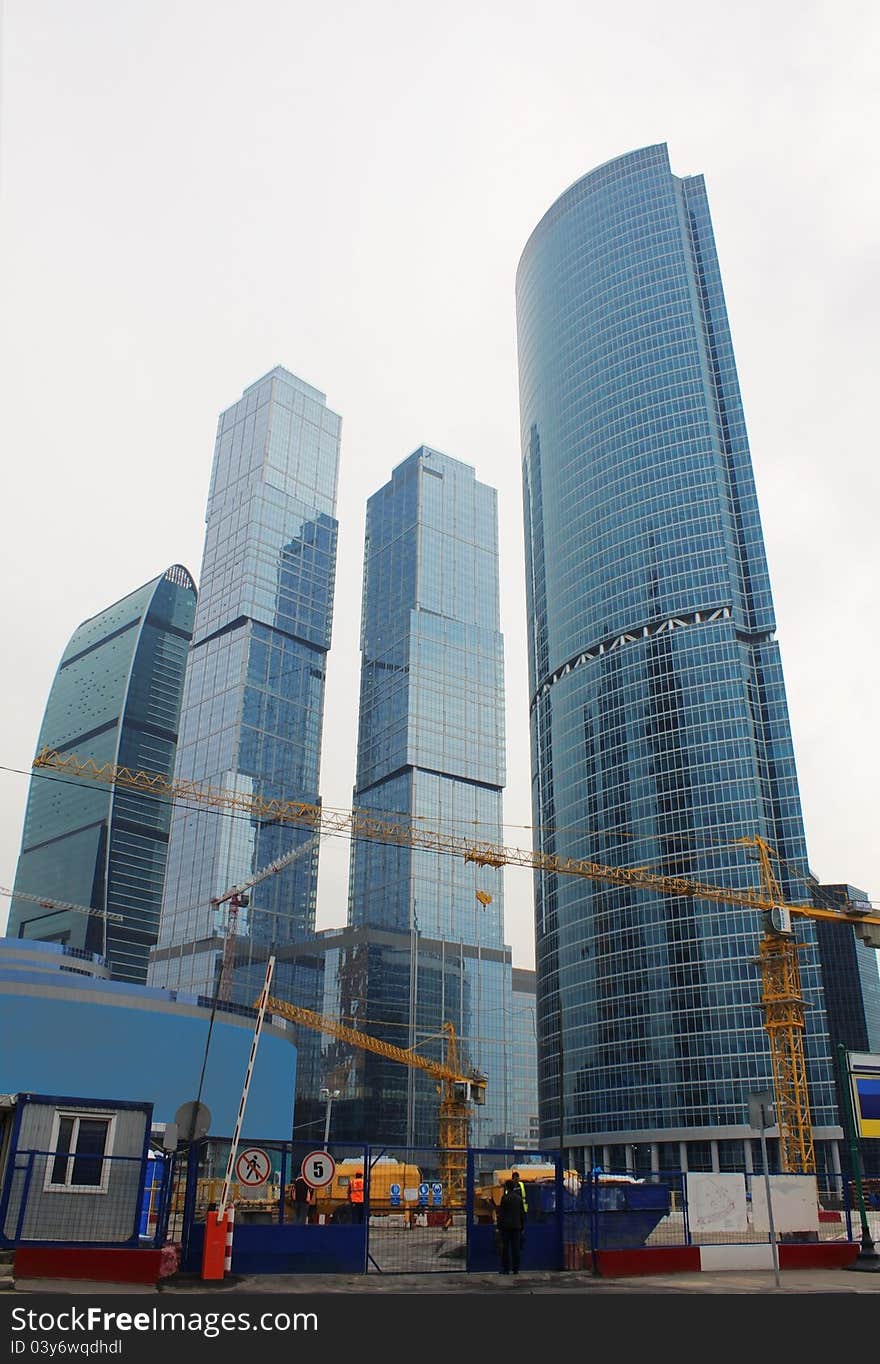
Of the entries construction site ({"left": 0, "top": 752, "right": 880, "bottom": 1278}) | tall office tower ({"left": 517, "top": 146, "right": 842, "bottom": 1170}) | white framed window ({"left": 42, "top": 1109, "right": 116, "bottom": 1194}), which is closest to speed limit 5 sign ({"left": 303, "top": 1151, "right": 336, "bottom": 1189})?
construction site ({"left": 0, "top": 752, "right": 880, "bottom": 1278})

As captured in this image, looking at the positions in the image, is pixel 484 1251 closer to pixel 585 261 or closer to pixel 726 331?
pixel 726 331

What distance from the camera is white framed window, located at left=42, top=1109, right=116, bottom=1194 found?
20938mm

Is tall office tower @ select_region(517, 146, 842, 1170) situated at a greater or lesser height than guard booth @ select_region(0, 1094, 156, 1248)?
greater

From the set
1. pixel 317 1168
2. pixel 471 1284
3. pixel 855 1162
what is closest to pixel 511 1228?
pixel 471 1284

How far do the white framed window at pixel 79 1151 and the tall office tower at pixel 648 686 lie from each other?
110 meters

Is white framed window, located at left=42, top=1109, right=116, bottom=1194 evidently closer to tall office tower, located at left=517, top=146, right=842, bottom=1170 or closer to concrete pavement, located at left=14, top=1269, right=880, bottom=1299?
concrete pavement, located at left=14, top=1269, right=880, bottom=1299

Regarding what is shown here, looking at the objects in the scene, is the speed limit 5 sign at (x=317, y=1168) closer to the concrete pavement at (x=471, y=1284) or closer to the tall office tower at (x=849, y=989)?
the concrete pavement at (x=471, y=1284)

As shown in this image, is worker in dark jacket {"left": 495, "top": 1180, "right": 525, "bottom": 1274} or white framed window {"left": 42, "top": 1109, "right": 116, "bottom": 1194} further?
white framed window {"left": 42, "top": 1109, "right": 116, "bottom": 1194}

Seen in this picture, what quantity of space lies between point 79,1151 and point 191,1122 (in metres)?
4.44

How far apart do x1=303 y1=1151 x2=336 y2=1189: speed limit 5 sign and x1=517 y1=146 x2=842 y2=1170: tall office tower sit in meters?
109

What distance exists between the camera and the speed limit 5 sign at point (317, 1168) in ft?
64.3

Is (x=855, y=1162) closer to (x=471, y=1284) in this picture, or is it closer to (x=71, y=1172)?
(x=471, y=1284)

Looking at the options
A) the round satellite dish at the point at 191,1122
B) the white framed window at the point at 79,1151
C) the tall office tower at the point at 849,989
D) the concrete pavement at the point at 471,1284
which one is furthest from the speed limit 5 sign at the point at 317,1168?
the tall office tower at the point at 849,989
